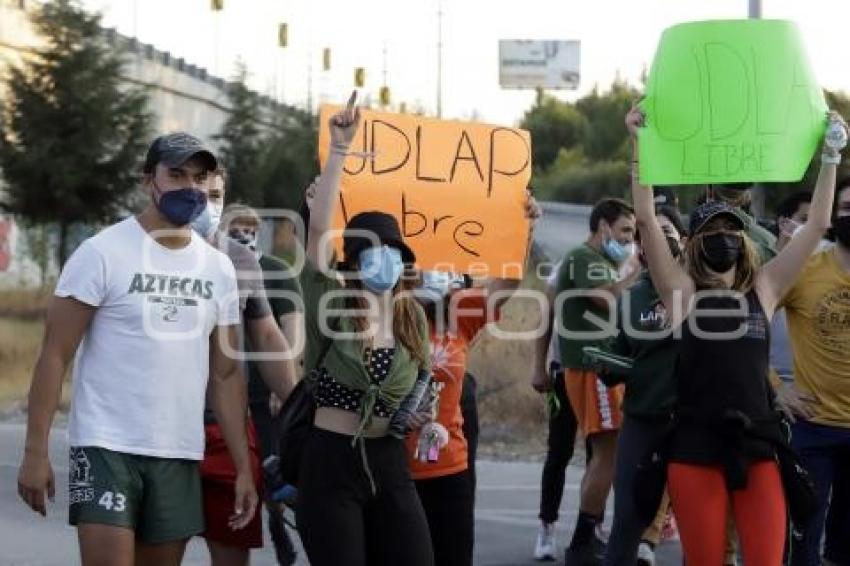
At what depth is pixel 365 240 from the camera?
5613 mm

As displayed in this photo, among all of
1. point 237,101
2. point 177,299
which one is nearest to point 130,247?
point 177,299

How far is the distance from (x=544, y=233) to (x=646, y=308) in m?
26.1

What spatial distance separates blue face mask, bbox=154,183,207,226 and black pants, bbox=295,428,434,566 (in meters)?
0.85

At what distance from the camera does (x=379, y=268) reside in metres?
5.59

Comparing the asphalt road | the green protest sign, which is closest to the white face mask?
the green protest sign

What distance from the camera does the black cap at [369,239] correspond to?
561 centimetres

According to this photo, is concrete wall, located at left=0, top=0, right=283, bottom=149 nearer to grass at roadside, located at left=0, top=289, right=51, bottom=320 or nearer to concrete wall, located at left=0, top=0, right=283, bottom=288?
concrete wall, located at left=0, top=0, right=283, bottom=288

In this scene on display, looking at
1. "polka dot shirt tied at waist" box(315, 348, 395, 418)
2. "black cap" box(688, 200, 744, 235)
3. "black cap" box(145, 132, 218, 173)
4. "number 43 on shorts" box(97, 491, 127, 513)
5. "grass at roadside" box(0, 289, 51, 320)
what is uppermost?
"black cap" box(145, 132, 218, 173)

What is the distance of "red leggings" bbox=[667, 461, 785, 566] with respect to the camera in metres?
5.60

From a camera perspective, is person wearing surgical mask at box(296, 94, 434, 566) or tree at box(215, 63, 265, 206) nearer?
person wearing surgical mask at box(296, 94, 434, 566)

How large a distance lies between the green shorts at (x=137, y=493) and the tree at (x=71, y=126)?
71.8ft

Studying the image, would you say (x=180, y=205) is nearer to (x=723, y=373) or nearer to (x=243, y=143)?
(x=723, y=373)

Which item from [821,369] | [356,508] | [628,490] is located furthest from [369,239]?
[821,369]

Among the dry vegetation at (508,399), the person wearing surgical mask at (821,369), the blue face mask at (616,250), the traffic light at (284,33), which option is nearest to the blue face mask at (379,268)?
the person wearing surgical mask at (821,369)
